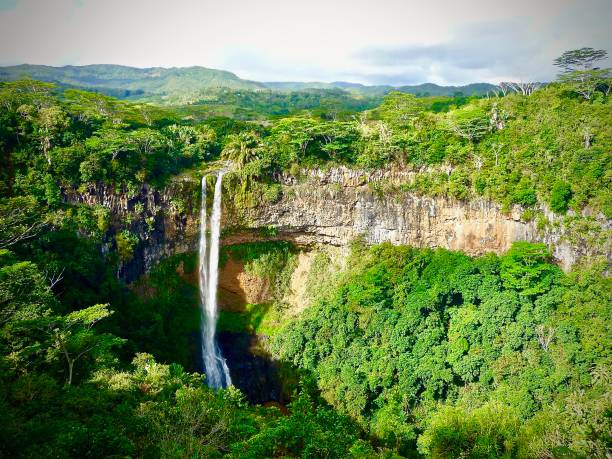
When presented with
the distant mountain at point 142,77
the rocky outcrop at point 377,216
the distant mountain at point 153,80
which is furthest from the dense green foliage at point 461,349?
the distant mountain at point 142,77

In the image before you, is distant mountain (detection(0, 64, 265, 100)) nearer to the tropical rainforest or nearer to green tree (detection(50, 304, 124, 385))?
the tropical rainforest

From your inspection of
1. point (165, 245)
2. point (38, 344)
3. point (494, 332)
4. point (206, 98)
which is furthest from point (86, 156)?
point (206, 98)

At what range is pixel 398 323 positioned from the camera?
22.2m

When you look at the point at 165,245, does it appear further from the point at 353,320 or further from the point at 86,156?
the point at 353,320

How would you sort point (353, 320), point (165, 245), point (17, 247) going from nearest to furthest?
point (17, 247) → point (353, 320) → point (165, 245)

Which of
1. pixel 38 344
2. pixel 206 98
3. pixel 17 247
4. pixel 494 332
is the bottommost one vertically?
pixel 494 332

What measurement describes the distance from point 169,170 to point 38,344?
14.7 m

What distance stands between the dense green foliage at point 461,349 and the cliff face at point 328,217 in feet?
3.65

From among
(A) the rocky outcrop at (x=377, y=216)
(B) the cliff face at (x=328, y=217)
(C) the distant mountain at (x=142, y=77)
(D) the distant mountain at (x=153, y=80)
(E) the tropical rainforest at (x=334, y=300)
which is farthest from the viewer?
(C) the distant mountain at (x=142, y=77)

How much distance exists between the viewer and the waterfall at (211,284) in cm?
2517

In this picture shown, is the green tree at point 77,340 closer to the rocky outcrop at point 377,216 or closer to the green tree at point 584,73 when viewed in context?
the rocky outcrop at point 377,216

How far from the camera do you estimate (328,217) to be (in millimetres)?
26250

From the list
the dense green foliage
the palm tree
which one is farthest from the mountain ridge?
the dense green foliage

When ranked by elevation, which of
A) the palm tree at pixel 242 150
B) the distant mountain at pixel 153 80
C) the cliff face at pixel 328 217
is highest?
the distant mountain at pixel 153 80
